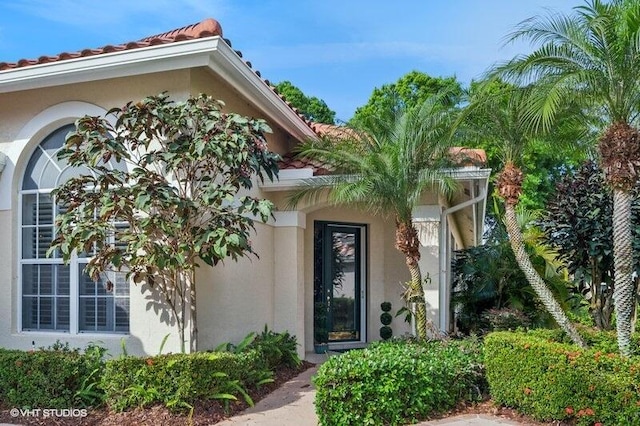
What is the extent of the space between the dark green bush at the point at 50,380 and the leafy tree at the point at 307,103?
25069 mm

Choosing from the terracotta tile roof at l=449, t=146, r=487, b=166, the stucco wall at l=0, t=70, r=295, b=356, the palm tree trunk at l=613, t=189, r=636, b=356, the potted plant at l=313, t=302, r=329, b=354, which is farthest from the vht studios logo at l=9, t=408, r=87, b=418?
the palm tree trunk at l=613, t=189, r=636, b=356

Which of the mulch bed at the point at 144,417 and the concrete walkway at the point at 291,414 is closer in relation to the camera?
the concrete walkway at the point at 291,414

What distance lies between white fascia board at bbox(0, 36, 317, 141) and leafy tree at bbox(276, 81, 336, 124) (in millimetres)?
22447

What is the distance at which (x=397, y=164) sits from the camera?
9.14 m

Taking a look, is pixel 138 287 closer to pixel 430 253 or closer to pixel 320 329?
pixel 320 329

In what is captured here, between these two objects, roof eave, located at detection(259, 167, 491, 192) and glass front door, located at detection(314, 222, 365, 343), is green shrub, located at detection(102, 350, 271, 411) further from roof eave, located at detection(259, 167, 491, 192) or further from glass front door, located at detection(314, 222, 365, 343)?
glass front door, located at detection(314, 222, 365, 343)

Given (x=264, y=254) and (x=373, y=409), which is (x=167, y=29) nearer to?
(x=264, y=254)

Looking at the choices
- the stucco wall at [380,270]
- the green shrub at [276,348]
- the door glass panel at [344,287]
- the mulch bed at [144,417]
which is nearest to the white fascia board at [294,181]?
the stucco wall at [380,270]

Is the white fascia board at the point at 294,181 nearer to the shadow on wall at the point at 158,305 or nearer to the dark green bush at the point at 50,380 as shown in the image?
the shadow on wall at the point at 158,305

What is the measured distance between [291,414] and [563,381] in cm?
364

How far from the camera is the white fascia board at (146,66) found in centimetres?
819

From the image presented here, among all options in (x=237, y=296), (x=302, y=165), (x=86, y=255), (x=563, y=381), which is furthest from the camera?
(x=302, y=165)

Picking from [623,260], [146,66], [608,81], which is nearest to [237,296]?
[146,66]

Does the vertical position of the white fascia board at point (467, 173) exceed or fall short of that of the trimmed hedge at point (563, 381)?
it exceeds it
